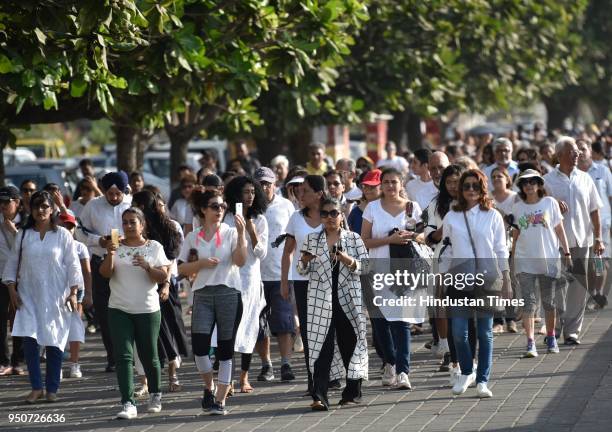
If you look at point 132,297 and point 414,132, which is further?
point 414,132

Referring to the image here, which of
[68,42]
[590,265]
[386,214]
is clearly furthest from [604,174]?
[68,42]

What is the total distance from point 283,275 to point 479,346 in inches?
68.2

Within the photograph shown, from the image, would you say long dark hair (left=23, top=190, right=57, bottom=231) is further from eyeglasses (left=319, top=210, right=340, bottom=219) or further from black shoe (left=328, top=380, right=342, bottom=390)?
black shoe (left=328, top=380, right=342, bottom=390)

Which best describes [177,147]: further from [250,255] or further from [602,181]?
[250,255]

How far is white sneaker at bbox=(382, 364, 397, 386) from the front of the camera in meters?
11.6

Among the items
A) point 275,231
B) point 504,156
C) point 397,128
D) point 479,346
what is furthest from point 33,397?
point 397,128

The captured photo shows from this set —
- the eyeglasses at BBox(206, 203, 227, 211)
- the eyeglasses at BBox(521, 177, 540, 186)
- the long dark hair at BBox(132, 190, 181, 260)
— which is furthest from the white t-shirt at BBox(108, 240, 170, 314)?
the eyeglasses at BBox(521, 177, 540, 186)

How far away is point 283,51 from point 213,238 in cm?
411

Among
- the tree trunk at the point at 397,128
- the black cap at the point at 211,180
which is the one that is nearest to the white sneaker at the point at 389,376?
the black cap at the point at 211,180

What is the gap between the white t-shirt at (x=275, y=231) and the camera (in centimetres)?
1262

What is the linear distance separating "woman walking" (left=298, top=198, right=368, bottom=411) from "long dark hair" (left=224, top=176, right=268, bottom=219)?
96 centimetres

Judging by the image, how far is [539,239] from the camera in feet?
43.2

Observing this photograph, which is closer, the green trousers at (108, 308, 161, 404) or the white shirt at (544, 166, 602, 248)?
the green trousers at (108, 308, 161, 404)

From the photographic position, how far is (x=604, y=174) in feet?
56.9
